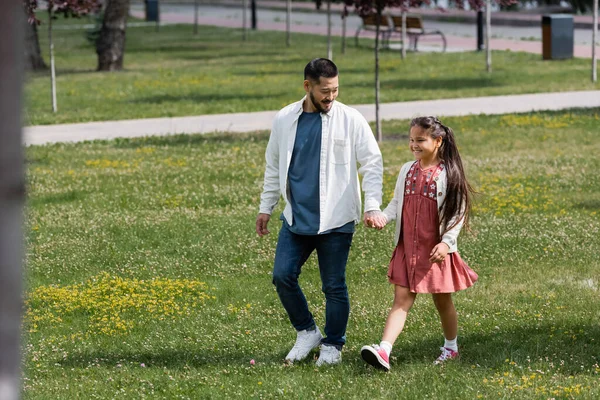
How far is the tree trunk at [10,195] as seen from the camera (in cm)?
145

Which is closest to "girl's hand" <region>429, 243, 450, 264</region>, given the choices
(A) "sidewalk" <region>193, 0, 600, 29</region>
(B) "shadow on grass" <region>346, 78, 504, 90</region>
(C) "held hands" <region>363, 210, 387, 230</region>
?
(C) "held hands" <region>363, 210, 387, 230</region>

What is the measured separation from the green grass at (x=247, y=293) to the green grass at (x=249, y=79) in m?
6.65

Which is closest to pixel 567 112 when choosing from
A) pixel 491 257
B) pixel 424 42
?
pixel 491 257

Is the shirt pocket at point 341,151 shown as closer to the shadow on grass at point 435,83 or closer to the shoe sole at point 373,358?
the shoe sole at point 373,358

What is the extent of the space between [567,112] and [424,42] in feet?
55.5

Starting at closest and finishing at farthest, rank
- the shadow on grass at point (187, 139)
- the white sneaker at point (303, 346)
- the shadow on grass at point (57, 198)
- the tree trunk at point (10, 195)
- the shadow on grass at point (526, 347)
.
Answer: the tree trunk at point (10, 195) < the shadow on grass at point (526, 347) < the white sneaker at point (303, 346) < the shadow on grass at point (57, 198) < the shadow on grass at point (187, 139)

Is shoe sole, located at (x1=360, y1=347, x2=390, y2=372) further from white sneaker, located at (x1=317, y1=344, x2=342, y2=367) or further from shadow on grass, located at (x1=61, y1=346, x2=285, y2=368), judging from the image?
shadow on grass, located at (x1=61, y1=346, x2=285, y2=368)

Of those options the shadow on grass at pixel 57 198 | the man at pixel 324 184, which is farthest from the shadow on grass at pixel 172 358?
the shadow on grass at pixel 57 198

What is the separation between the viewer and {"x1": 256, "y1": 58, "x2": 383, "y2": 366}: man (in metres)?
5.42

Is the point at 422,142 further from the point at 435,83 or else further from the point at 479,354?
the point at 435,83

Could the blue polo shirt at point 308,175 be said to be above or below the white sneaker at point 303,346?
above

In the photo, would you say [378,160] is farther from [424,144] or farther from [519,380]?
[519,380]

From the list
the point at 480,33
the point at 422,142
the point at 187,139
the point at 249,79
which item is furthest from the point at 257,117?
the point at 480,33

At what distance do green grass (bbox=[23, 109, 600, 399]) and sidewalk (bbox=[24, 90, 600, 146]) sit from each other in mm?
3362
